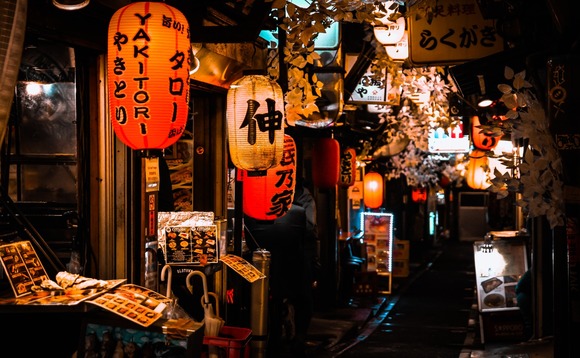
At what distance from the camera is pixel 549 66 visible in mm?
7176

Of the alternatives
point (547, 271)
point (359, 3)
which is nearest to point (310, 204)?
point (547, 271)

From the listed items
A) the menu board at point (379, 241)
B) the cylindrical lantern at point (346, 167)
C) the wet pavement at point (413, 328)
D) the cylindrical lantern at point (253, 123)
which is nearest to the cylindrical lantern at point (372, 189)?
the menu board at point (379, 241)

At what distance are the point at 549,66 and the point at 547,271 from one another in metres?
5.92

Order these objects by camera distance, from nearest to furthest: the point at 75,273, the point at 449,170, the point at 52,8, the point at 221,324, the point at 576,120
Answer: the point at 576,120 < the point at 52,8 < the point at 75,273 < the point at 221,324 < the point at 449,170

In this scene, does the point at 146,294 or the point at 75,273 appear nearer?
the point at 146,294

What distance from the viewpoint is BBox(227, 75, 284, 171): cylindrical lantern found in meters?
10.6

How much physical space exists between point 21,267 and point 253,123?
4.17m

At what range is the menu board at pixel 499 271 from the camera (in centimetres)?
1595

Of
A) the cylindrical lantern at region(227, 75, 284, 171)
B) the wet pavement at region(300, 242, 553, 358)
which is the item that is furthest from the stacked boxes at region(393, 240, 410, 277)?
the cylindrical lantern at region(227, 75, 284, 171)

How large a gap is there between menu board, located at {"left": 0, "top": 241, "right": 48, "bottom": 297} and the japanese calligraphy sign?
21.5 feet

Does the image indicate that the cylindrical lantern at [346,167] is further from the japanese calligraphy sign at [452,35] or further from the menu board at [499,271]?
the japanese calligraphy sign at [452,35]

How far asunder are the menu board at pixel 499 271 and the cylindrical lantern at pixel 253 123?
7322 millimetres

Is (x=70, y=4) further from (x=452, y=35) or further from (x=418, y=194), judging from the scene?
(x=418, y=194)

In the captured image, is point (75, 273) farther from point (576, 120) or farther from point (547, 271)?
point (547, 271)
